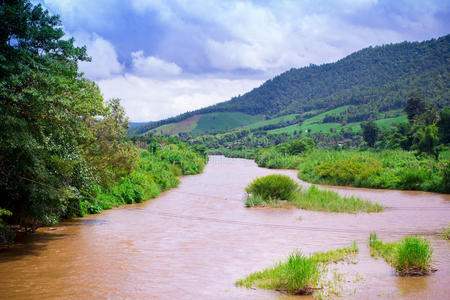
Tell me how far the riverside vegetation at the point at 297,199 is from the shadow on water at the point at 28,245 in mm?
11613

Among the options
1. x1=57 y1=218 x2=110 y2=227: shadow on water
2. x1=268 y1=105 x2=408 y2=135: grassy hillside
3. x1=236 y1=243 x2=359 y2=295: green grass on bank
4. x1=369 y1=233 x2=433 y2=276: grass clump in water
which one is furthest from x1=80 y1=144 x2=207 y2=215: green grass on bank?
x1=268 y1=105 x2=408 y2=135: grassy hillside

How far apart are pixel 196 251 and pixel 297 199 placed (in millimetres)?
11741

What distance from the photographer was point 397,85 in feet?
483

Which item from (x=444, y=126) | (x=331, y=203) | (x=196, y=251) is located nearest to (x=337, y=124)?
(x=444, y=126)

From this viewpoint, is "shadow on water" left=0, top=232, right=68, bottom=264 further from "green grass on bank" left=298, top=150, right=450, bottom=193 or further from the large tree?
"green grass on bank" left=298, top=150, right=450, bottom=193

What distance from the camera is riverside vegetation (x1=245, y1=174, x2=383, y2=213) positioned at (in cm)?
2020

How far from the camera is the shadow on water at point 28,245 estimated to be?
10.9m

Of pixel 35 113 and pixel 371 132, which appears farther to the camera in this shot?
pixel 371 132

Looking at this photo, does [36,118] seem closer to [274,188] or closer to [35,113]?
[35,113]

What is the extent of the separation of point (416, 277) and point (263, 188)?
15258 millimetres

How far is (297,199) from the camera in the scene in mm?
22438

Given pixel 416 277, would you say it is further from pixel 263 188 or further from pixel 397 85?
pixel 397 85

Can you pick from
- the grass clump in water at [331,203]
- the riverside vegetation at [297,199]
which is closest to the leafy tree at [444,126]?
the riverside vegetation at [297,199]

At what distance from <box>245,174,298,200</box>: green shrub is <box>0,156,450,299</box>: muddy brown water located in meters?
2.10
